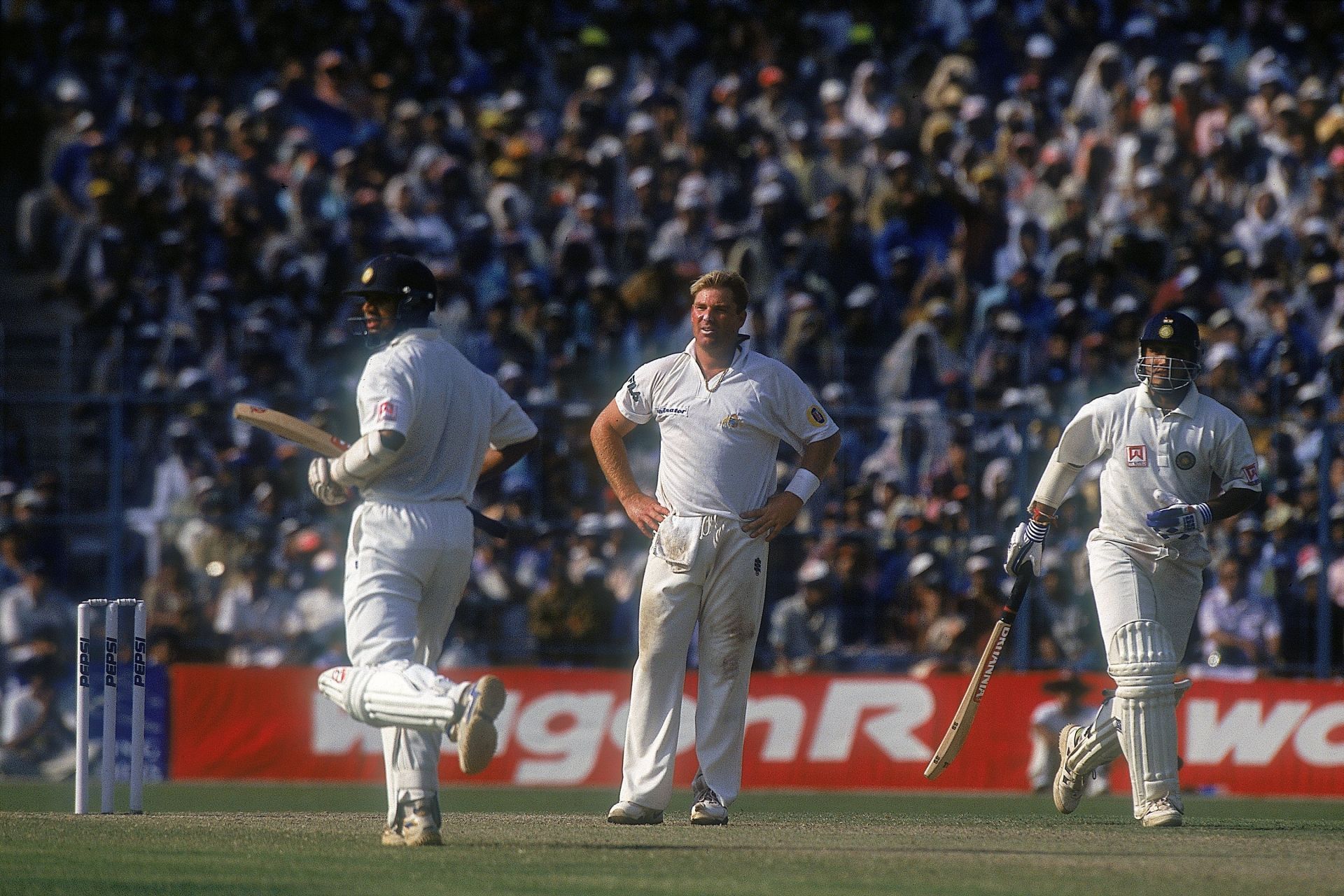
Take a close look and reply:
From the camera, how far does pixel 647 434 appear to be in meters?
16.4

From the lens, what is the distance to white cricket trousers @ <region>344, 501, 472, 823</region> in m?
7.91

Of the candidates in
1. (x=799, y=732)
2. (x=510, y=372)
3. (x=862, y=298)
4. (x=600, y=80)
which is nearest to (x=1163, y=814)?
(x=799, y=732)

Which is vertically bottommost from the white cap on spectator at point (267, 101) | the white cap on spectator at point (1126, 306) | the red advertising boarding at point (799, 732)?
the red advertising boarding at point (799, 732)

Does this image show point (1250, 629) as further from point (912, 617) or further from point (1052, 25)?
point (1052, 25)

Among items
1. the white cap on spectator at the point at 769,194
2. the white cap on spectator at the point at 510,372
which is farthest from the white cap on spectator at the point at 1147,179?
the white cap on spectator at the point at 510,372

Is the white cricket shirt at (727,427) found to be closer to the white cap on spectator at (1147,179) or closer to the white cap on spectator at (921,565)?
the white cap on spectator at (921,565)

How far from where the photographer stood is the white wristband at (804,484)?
30.2ft

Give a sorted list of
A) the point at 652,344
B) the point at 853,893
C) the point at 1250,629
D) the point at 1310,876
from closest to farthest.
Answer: the point at 853,893 < the point at 1310,876 < the point at 1250,629 < the point at 652,344

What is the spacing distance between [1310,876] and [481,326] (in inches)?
455

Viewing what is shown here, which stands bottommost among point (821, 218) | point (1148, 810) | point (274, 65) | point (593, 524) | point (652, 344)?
point (1148, 810)

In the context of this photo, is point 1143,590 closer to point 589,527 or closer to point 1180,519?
point 1180,519

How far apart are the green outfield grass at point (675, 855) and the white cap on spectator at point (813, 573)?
4641 millimetres

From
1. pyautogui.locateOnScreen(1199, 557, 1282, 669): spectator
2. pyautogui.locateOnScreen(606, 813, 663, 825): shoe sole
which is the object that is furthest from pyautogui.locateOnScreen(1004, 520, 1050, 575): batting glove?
pyautogui.locateOnScreen(1199, 557, 1282, 669): spectator

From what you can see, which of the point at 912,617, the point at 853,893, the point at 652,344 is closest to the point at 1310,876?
the point at 853,893
